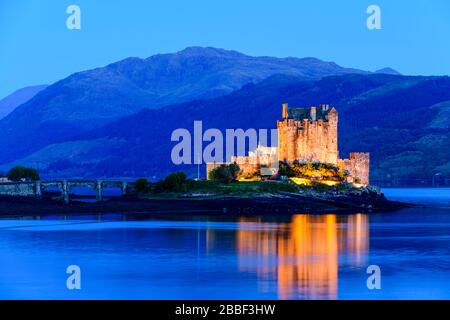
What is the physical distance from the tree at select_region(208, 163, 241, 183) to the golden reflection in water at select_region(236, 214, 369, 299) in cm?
1932

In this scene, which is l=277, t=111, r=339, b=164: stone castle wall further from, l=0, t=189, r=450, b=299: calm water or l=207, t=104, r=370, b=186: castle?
l=0, t=189, r=450, b=299: calm water

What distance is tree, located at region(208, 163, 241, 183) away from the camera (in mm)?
120375

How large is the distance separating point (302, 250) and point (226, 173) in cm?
5070

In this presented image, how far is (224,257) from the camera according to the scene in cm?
6619

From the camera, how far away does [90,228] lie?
3484 inches

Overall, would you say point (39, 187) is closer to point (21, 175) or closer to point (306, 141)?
point (21, 175)

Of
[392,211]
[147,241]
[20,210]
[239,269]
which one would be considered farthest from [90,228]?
[392,211]

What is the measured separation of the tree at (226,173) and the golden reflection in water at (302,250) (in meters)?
19.3

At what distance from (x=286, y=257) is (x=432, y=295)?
1669 cm

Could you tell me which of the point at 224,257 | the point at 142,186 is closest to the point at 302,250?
the point at 224,257

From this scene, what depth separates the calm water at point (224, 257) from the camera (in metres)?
51.4

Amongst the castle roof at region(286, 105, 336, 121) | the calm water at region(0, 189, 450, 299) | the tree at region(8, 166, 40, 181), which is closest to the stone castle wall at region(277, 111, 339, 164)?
the castle roof at region(286, 105, 336, 121)
